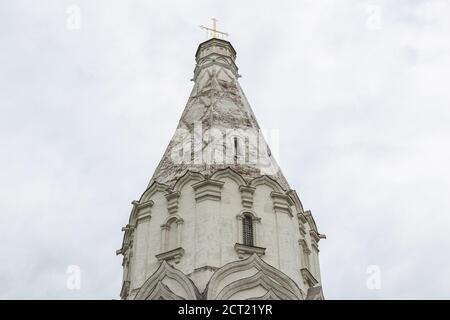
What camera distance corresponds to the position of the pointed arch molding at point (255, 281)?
1971cm

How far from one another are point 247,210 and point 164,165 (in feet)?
12.6

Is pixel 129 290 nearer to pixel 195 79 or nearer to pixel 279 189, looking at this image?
pixel 279 189

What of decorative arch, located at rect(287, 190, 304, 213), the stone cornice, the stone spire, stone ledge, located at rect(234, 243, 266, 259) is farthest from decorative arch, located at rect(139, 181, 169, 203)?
decorative arch, located at rect(287, 190, 304, 213)

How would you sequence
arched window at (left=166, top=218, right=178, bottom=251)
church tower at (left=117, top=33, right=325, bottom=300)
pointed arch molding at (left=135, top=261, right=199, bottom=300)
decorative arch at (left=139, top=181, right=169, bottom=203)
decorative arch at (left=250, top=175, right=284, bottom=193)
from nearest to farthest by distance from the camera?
1. pointed arch molding at (left=135, top=261, right=199, bottom=300)
2. church tower at (left=117, top=33, right=325, bottom=300)
3. arched window at (left=166, top=218, right=178, bottom=251)
4. decorative arch at (left=250, top=175, right=284, bottom=193)
5. decorative arch at (left=139, top=181, right=169, bottom=203)

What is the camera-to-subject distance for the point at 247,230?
21688mm

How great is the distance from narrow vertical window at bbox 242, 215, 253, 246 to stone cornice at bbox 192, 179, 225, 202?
3.47 ft

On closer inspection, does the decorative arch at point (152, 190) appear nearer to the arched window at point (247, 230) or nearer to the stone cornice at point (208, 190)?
the stone cornice at point (208, 190)

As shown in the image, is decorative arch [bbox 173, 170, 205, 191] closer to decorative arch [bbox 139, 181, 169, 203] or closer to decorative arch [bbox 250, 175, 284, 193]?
decorative arch [bbox 139, 181, 169, 203]

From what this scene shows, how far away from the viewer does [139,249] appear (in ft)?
72.5

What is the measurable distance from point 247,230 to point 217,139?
3.83 m

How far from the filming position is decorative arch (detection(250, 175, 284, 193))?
22.8 m

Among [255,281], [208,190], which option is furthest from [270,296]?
[208,190]
